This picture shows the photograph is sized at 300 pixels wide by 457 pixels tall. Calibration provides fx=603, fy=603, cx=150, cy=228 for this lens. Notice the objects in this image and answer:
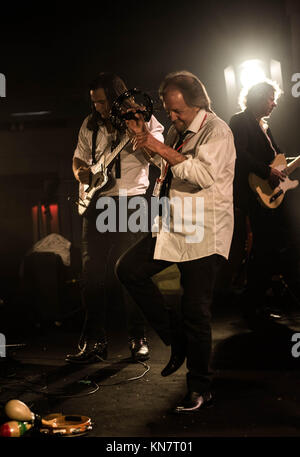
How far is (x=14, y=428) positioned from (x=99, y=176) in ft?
7.52

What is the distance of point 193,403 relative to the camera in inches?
130

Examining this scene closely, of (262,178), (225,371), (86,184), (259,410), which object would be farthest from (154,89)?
(259,410)

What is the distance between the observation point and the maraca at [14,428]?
113 inches

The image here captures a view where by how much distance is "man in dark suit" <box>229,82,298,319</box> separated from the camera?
5.68 m

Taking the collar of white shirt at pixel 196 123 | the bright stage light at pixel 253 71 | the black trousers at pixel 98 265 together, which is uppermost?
the bright stage light at pixel 253 71

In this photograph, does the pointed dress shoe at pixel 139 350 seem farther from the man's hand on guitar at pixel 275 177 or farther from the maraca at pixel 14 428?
the man's hand on guitar at pixel 275 177

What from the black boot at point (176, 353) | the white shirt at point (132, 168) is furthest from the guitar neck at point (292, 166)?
the black boot at point (176, 353)

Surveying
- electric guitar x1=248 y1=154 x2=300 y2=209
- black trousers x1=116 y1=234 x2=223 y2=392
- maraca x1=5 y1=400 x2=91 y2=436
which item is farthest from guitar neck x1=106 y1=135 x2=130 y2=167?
maraca x1=5 y1=400 x2=91 y2=436

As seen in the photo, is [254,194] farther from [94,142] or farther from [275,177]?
[94,142]

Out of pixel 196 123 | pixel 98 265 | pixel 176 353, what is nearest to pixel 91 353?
pixel 98 265

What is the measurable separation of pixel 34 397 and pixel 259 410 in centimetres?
139

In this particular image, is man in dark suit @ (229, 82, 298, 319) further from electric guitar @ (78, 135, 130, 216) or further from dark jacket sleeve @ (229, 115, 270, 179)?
electric guitar @ (78, 135, 130, 216)
